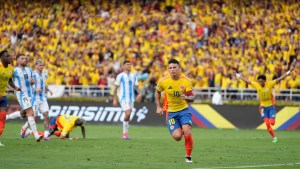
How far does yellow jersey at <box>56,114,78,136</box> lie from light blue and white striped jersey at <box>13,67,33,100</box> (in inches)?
67.9

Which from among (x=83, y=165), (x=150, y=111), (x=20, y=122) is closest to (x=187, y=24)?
(x=150, y=111)

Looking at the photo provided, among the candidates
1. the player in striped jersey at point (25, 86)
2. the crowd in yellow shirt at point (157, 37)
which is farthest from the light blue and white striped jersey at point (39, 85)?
the crowd in yellow shirt at point (157, 37)

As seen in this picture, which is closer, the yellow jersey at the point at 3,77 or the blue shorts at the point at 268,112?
the yellow jersey at the point at 3,77

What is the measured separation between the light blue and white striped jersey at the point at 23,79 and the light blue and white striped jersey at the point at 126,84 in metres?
4.00

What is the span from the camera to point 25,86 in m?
22.5

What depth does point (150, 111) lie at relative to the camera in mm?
35938

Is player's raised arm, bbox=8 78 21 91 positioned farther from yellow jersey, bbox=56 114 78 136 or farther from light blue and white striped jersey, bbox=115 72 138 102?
light blue and white striped jersey, bbox=115 72 138 102

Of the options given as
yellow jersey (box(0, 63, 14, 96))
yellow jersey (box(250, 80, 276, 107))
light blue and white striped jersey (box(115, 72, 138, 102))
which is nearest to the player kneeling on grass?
light blue and white striped jersey (box(115, 72, 138, 102))

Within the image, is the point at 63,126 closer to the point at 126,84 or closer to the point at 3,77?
the point at 126,84

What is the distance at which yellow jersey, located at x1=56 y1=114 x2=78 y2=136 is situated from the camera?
2369 centimetres

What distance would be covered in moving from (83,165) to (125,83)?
10.3 metres

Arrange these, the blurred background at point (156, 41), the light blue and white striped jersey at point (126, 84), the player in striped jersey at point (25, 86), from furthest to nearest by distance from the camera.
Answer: the blurred background at point (156, 41) < the light blue and white striped jersey at point (126, 84) < the player in striped jersey at point (25, 86)

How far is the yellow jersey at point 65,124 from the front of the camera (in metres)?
23.7

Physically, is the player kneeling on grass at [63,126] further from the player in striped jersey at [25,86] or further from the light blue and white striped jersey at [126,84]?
the light blue and white striped jersey at [126,84]
